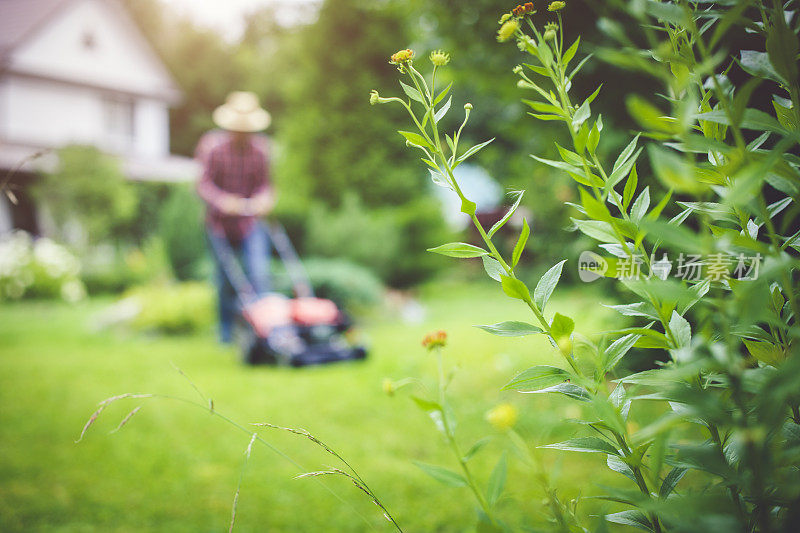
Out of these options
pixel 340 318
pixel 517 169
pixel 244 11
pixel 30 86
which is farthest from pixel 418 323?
pixel 244 11

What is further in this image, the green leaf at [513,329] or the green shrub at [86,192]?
the green shrub at [86,192]

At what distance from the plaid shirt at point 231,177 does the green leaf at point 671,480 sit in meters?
4.97

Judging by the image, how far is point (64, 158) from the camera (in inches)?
368

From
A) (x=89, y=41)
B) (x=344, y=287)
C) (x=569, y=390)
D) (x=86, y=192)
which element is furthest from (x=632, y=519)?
(x=89, y=41)

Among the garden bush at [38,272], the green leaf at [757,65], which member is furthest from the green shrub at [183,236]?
the green leaf at [757,65]

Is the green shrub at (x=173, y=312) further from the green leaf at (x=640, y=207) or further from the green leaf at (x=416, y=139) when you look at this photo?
the green leaf at (x=640, y=207)

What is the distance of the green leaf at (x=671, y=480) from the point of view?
2.02 ft

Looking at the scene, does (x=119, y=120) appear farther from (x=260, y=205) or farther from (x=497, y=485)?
(x=497, y=485)

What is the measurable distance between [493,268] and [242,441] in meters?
2.61

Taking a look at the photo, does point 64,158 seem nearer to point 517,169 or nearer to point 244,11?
point 517,169

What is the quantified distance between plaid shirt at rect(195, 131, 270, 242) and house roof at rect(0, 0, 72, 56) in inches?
372

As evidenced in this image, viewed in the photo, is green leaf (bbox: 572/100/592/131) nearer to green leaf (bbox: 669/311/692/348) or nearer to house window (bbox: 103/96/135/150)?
green leaf (bbox: 669/311/692/348)

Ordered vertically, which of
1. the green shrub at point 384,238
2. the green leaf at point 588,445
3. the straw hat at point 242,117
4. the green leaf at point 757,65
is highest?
the green leaf at point 757,65

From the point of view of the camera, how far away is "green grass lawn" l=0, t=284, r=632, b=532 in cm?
204
